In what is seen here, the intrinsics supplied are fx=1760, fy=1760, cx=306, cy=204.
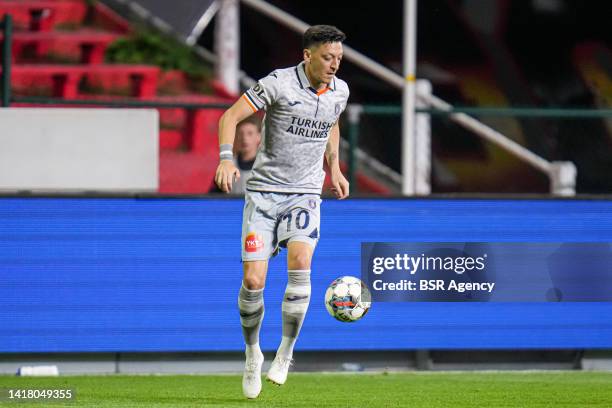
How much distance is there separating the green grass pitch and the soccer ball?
0.53 metres

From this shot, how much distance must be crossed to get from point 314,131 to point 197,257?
8.79 ft

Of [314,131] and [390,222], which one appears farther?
[390,222]

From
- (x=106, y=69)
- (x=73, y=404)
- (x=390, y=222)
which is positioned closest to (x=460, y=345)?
(x=390, y=222)

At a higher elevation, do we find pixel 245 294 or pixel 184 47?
pixel 184 47

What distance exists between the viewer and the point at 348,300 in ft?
37.9

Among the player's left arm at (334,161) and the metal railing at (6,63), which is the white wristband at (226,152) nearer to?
the player's left arm at (334,161)

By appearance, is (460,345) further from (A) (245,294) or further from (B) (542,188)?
(B) (542,188)

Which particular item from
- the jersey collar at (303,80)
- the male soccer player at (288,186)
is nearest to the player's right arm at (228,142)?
the male soccer player at (288,186)

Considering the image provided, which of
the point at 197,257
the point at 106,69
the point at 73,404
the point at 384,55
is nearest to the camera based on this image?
the point at 73,404

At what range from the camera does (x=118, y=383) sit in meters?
12.4

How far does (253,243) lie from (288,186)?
0.42m

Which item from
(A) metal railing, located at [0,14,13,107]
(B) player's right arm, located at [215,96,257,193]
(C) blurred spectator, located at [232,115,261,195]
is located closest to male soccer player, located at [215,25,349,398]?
(B) player's right arm, located at [215,96,257,193]

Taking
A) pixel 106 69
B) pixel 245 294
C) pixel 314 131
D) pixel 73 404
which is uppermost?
pixel 106 69

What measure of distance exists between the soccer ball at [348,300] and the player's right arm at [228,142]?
4.81 ft
